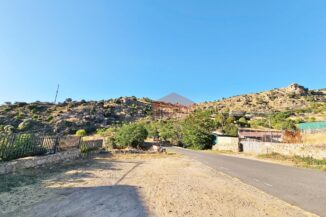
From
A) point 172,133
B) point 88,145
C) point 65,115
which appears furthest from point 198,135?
point 65,115

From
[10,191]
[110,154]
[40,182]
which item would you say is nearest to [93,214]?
[10,191]

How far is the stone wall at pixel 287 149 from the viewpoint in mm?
21273

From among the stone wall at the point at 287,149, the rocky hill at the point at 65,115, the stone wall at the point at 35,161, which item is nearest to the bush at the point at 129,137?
the stone wall at the point at 35,161

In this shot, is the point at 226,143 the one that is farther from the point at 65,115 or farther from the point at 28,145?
the point at 65,115

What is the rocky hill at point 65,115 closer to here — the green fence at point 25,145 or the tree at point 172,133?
the tree at point 172,133

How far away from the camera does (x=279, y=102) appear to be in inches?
3529

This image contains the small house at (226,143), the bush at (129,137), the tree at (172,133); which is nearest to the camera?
the bush at (129,137)

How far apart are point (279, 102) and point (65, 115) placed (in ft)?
249

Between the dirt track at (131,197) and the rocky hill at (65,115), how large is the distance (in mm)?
41962

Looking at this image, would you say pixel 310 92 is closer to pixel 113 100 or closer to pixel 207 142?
pixel 207 142

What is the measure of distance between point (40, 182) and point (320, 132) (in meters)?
34.3

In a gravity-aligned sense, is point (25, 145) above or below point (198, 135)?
below

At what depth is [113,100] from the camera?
10450 cm

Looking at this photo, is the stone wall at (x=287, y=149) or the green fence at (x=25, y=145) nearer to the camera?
the green fence at (x=25, y=145)
